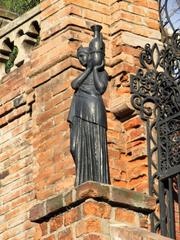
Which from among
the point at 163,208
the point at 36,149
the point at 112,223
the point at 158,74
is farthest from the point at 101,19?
the point at 112,223

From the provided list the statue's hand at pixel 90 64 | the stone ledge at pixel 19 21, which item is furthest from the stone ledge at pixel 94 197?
the stone ledge at pixel 19 21

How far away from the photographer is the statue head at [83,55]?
907 cm

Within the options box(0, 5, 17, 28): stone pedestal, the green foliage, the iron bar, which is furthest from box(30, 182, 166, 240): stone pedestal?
the green foliage

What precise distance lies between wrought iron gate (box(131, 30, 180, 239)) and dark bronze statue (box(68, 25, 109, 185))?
0.92 metres

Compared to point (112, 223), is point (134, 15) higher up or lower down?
higher up

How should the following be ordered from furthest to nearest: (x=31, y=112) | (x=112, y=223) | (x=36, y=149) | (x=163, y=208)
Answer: (x=31, y=112) → (x=36, y=149) → (x=163, y=208) → (x=112, y=223)

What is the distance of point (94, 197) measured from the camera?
768 cm

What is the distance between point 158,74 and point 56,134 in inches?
50.0

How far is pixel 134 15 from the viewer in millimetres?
10383

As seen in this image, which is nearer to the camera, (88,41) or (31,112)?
(88,41)

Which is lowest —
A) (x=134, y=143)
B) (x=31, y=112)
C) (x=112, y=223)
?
(x=112, y=223)

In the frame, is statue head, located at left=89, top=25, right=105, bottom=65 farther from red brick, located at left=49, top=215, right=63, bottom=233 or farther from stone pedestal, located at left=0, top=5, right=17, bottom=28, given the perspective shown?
stone pedestal, located at left=0, top=5, right=17, bottom=28

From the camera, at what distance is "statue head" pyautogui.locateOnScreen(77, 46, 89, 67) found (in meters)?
9.07

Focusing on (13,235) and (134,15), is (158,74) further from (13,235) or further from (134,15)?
(13,235)
